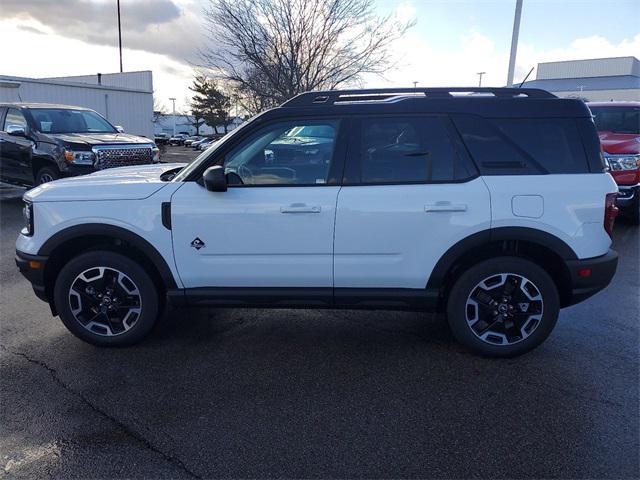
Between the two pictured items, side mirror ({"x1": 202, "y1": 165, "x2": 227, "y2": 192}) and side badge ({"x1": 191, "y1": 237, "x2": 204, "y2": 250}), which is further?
side badge ({"x1": 191, "y1": 237, "x2": 204, "y2": 250})

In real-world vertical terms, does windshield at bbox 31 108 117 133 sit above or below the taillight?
above

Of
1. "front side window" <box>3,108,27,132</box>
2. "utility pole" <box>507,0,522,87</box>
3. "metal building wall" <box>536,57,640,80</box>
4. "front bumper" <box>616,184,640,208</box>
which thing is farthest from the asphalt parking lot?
"metal building wall" <box>536,57,640,80</box>

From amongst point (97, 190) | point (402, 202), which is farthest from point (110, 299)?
point (402, 202)

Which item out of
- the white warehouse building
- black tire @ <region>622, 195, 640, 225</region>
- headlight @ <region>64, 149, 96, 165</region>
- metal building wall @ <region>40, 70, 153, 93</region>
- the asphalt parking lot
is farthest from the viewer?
metal building wall @ <region>40, 70, 153, 93</region>

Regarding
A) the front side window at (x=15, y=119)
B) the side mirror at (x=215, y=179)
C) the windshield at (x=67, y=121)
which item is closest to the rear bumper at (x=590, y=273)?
the side mirror at (x=215, y=179)

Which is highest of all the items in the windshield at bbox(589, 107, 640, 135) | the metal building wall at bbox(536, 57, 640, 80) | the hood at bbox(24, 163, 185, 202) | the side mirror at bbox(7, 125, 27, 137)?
the metal building wall at bbox(536, 57, 640, 80)

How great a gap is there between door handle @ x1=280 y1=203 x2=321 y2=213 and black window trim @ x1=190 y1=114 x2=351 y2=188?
16 cm

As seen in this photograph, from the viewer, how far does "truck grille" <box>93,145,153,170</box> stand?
28.2ft

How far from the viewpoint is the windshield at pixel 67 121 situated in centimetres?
940

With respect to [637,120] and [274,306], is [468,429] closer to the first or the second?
[274,306]

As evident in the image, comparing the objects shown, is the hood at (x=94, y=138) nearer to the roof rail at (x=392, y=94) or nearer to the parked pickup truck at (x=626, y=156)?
the roof rail at (x=392, y=94)

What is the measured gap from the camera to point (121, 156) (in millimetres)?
8891

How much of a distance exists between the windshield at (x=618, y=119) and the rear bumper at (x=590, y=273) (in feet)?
22.1

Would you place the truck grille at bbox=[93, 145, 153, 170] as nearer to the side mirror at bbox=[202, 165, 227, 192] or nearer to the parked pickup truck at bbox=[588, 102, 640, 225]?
the side mirror at bbox=[202, 165, 227, 192]
